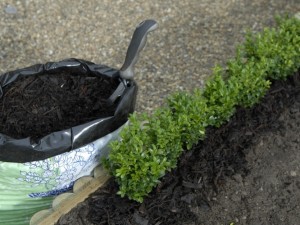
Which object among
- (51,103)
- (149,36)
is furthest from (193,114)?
(149,36)

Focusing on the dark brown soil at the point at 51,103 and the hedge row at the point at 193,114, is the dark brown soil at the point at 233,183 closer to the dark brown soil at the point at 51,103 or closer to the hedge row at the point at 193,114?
the hedge row at the point at 193,114

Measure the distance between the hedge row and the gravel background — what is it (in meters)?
0.87

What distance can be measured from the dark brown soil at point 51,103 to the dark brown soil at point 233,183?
0.36 meters

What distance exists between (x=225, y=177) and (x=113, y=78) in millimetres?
627

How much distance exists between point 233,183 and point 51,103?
0.84 meters

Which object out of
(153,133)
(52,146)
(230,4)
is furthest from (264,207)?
(230,4)

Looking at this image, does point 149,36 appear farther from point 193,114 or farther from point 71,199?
point 71,199

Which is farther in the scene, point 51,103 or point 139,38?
point 51,103

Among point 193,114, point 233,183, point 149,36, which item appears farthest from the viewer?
point 149,36

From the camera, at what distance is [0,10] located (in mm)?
3562

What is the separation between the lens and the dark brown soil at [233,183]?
1.98m

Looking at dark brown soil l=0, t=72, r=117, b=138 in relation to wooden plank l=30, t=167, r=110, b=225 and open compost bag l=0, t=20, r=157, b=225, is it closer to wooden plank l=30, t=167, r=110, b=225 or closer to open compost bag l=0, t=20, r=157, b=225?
open compost bag l=0, t=20, r=157, b=225

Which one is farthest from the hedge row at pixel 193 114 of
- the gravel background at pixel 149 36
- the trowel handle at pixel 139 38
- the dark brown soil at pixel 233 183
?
the gravel background at pixel 149 36

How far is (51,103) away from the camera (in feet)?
7.35
